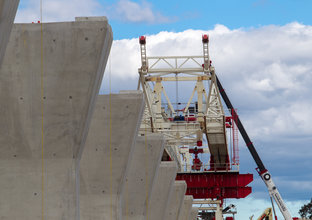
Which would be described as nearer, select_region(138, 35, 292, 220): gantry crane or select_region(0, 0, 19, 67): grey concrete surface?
select_region(0, 0, 19, 67): grey concrete surface

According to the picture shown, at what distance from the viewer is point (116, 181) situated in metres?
24.9

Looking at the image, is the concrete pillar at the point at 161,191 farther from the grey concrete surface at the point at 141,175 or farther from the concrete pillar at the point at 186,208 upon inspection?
the concrete pillar at the point at 186,208

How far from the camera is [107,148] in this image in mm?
24484

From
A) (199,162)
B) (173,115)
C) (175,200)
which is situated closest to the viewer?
(175,200)

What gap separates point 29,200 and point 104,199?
6.75 meters

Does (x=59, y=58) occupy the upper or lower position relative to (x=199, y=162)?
lower

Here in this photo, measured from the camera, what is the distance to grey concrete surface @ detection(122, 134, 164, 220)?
100 ft

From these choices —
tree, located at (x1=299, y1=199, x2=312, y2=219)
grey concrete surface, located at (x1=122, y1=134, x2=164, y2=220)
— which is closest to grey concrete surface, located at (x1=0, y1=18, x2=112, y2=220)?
grey concrete surface, located at (x1=122, y1=134, x2=164, y2=220)

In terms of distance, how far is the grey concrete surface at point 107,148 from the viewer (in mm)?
24281

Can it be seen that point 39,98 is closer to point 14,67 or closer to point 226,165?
point 14,67

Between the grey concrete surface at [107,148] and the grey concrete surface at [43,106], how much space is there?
5629mm

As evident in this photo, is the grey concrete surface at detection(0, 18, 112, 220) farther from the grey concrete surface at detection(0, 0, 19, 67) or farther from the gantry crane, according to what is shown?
the gantry crane

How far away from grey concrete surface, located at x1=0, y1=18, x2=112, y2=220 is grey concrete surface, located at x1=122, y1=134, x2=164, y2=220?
12.0m

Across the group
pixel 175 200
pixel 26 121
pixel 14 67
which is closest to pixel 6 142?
pixel 26 121
